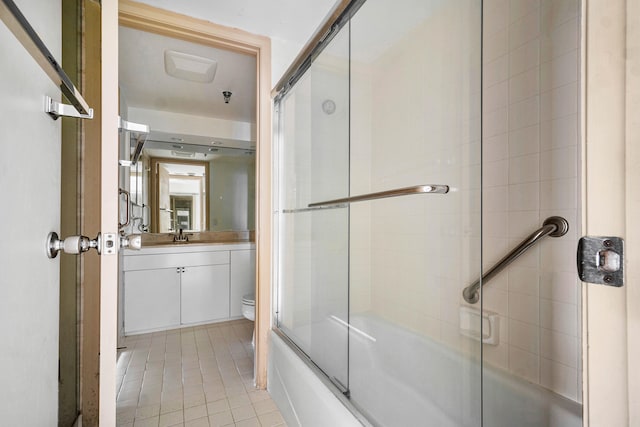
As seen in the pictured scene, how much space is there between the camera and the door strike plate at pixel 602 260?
42cm

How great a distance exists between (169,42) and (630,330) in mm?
2580

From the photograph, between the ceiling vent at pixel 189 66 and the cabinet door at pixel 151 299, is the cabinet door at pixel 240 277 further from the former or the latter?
the ceiling vent at pixel 189 66

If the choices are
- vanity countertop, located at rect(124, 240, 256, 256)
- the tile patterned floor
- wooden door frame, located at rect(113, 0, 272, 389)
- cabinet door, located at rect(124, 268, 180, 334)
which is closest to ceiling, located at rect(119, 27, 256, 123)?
wooden door frame, located at rect(113, 0, 272, 389)

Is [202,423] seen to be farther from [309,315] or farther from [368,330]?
[368,330]

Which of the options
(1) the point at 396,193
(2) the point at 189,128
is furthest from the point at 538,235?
(2) the point at 189,128

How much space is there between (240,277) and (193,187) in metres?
1.25

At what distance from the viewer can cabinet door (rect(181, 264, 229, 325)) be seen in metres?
3.07

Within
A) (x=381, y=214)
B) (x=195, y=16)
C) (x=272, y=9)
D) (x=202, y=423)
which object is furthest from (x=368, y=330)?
(x=195, y=16)

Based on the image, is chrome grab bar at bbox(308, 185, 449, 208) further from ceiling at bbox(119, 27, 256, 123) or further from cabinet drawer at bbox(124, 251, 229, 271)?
cabinet drawer at bbox(124, 251, 229, 271)

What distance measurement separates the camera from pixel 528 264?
1.20 m

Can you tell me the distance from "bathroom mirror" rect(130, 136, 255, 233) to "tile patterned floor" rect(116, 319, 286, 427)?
1.28 meters

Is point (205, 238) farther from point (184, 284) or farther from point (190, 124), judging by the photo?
point (190, 124)

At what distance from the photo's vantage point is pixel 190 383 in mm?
1999

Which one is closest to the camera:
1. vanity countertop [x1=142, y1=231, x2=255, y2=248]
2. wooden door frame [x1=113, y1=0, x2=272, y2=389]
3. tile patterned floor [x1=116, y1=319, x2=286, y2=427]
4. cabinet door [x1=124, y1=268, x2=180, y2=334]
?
tile patterned floor [x1=116, y1=319, x2=286, y2=427]
